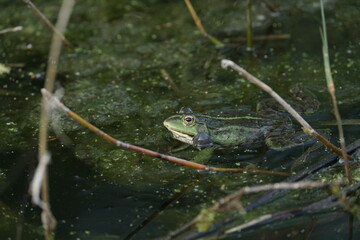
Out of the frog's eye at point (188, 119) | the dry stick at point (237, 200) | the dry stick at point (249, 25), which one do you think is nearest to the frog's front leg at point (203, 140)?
the frog's eye at point (188, 119)

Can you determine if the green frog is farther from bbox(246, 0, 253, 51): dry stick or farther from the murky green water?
bbox(246, 0, 253, 51): dry stick

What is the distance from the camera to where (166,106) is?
5.18 meters

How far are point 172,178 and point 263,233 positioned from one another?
945 mm

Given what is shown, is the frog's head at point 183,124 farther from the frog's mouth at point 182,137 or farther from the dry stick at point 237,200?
the dry stick at point 237,200

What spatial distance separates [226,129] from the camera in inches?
176

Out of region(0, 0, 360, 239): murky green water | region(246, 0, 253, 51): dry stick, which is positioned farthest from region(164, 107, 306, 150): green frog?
region(246, 0, 253, 51): dry stick

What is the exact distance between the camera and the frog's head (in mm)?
4465

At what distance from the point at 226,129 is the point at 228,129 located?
2cm

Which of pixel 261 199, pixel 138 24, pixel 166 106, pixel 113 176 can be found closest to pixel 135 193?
pixel 113 176

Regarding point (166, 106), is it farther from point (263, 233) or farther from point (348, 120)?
point (263, 233)

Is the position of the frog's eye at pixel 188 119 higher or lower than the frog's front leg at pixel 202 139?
higher

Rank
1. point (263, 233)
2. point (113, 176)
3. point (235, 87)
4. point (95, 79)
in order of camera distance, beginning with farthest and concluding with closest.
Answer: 1. point (95, 79)
2. point (235, 87)
3. point (113, 176)
4. point (263, 233)

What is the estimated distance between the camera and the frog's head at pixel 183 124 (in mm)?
4465

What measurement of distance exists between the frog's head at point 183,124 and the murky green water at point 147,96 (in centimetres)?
16
